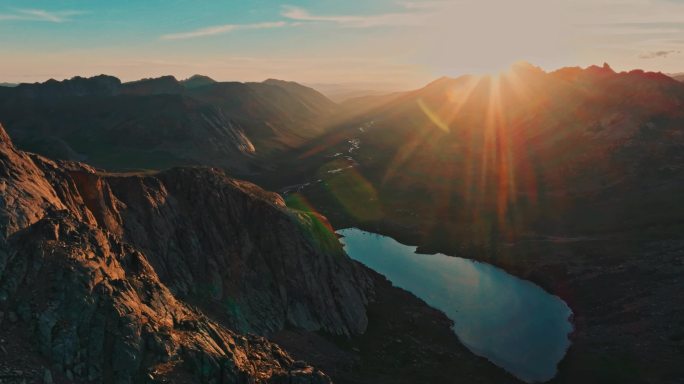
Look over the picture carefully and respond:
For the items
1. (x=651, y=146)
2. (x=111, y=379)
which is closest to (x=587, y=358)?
(x=111, y=379)

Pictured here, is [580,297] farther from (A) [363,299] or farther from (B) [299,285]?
(B) [299,285]

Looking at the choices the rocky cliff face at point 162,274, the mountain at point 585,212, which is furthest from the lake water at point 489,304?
the rocky cliff face at point 162,274

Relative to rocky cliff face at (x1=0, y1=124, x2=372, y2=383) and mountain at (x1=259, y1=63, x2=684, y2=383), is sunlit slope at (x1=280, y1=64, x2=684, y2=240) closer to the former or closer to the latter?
mountain at (x1=259, y1=63, x2=684, y2=383)

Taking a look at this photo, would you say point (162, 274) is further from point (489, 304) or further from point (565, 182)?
point (565, 182)

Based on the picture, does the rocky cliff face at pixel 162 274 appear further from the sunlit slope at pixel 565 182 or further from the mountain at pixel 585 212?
the sunlit slope at pixel 565 182

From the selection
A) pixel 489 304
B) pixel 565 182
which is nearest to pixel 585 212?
pixel 565 182

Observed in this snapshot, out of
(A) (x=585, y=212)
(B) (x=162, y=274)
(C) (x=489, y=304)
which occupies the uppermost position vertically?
(B) (x=162, y=274)

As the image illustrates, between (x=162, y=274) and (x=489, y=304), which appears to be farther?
(x=489, y=304)
